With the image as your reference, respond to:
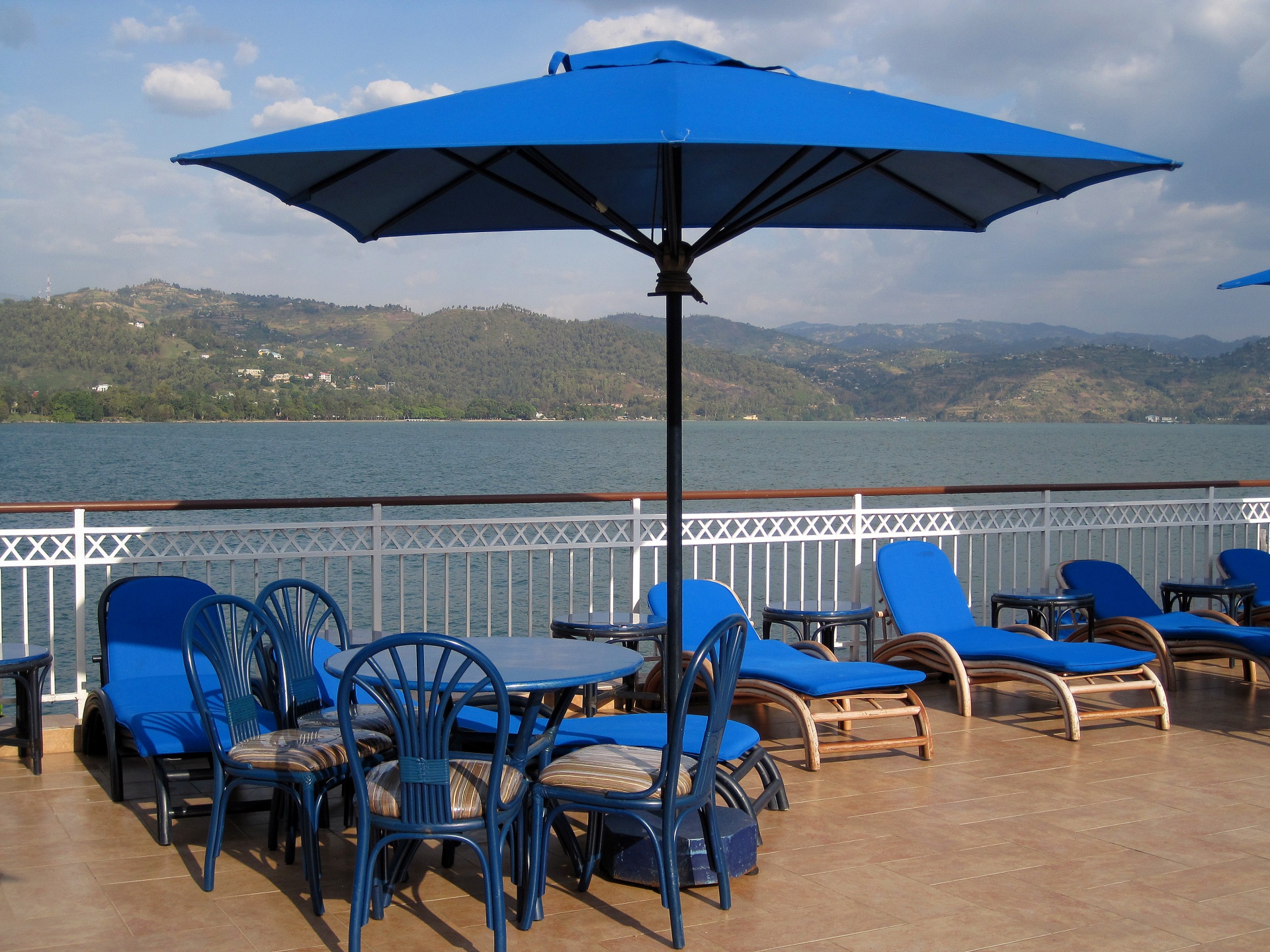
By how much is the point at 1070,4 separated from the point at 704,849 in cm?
970

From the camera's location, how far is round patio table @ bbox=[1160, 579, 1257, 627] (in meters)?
7.05

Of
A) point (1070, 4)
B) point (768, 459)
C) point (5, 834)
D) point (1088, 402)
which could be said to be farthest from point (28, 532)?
point (1088, 402)

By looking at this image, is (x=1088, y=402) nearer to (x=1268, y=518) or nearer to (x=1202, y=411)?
(x=1202, y=411)

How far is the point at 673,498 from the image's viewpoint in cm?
343

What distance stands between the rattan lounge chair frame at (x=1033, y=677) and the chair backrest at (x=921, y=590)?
6.6 inches

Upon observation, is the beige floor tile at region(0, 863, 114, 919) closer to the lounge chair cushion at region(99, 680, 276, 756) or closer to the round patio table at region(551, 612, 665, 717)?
the lounge chair cushion at region(99, 680, 276, 756)

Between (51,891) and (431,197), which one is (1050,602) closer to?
(431,197)

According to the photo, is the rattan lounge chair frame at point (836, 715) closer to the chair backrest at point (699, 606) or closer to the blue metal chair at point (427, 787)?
the chair backrest at point (699, 606)

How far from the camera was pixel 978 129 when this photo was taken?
295 centimetres

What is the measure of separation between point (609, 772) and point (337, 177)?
7.72ft

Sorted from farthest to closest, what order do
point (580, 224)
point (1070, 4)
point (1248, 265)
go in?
point (1248, 265)
point (1070, 4)
point (580, 224)

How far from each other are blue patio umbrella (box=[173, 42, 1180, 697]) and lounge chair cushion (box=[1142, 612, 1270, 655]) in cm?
294

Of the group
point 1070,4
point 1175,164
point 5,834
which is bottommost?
point 5,834

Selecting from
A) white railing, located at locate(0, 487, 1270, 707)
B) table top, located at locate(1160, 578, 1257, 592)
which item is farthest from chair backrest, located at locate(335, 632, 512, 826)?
table top, located at locate(1160, 578, 1257, 592)
